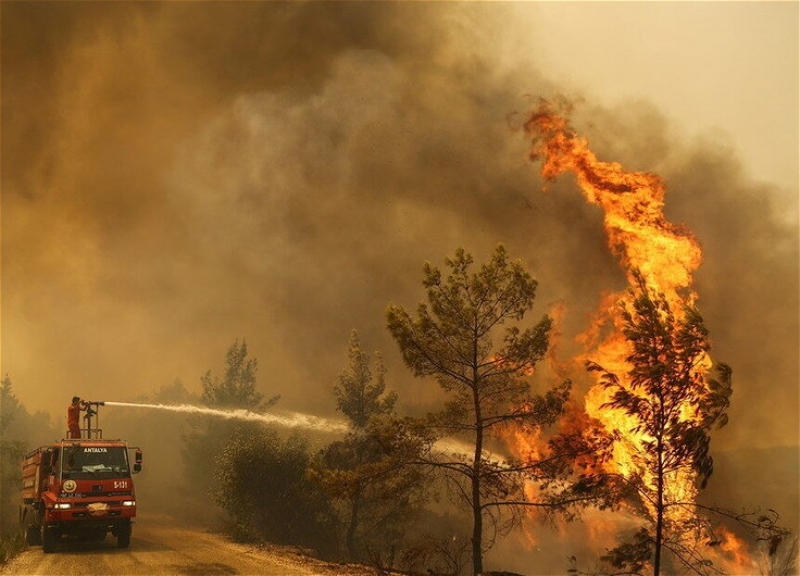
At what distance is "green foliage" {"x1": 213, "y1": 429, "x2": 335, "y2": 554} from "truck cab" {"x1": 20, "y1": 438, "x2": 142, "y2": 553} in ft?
32.9

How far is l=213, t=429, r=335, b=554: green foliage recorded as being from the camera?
33.5 meters

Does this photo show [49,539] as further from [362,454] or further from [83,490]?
[362,454]

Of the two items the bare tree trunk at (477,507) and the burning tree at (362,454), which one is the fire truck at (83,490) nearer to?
the burning tree at (362,454)

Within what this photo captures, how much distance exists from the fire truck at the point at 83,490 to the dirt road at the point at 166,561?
77 cm

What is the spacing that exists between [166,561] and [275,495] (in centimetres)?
1272

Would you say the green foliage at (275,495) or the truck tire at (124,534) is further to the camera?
the green foliage at (275,495)

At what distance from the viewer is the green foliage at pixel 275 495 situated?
33469 mm

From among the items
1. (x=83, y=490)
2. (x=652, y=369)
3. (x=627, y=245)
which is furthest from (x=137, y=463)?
(x=627, y=245)

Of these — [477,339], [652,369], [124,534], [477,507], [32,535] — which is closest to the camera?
[652,369]

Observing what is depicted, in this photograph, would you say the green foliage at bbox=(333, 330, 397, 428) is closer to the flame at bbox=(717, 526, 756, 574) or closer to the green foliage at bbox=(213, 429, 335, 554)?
the green foliage at bbox=(213, 429, 335, 554)

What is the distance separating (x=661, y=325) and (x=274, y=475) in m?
26.2

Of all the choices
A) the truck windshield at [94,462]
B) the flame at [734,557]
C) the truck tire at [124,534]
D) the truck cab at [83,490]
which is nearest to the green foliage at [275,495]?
the truck tire at [124,534]

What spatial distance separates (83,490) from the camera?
22234 mm

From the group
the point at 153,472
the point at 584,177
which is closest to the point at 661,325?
the point at 584,177
